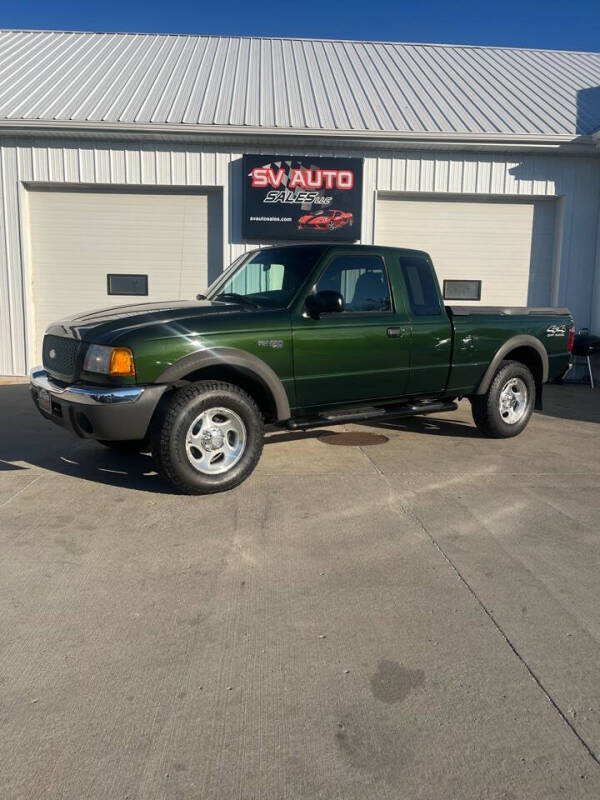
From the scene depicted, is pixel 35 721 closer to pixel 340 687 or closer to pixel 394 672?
pixel 340 687

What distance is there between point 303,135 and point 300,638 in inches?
353

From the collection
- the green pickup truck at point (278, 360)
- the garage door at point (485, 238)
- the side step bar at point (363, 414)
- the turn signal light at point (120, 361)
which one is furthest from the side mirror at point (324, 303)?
the garage door at point (485, 238)

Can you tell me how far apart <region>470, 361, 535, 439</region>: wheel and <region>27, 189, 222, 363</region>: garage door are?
5.76 metres

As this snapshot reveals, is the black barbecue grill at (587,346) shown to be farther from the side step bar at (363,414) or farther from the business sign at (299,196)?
the side step bar at (363,414)

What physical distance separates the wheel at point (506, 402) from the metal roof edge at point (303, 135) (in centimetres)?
516

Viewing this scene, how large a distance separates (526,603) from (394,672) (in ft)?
3.19

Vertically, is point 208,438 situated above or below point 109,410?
below

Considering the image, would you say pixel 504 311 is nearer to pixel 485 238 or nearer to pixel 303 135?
pixel 485 238

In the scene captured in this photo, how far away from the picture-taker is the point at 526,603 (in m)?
3.20

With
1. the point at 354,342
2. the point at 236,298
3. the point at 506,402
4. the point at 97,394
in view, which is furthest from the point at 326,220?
the point at 97,394

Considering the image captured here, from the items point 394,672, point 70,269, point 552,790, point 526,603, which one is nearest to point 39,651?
point 394,672

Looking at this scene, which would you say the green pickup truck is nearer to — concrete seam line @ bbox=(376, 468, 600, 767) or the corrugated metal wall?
concrete seam line @ bbox=(376, 468, 600, 767)

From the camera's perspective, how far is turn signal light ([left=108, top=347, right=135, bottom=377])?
444 centimetres

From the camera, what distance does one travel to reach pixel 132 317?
4773 mm
